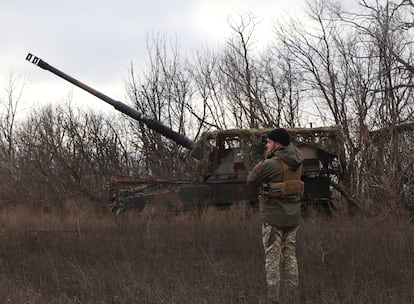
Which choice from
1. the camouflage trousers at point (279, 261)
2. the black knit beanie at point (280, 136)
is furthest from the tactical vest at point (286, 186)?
the camouflage trousers at point (279, 261)

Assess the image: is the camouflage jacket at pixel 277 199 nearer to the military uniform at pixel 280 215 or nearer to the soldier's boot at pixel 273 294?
the military uniform at pixel 280 215

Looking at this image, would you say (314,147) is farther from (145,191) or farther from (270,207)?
(270,207)

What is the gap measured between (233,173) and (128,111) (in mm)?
4544

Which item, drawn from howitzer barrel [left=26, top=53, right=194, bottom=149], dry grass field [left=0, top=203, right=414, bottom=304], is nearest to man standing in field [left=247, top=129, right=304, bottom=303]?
dry grass field [left=0, top=203, right=414, bottom=304]

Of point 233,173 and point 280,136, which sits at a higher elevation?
point 280,136

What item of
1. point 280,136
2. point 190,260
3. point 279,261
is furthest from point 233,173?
point 279,261

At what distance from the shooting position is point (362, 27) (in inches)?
522

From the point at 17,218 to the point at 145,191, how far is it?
3.05 m

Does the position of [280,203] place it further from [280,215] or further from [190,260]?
[190,260]

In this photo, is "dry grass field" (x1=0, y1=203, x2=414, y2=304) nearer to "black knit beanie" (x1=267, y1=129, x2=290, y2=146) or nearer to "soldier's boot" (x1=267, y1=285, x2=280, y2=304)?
"soldier's boot" (x1=267, y1=285, x2=280, y2=304)

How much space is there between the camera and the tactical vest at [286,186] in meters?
5.53

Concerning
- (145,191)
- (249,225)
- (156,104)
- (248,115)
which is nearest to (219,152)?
(145,191)

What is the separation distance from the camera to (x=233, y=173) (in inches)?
476

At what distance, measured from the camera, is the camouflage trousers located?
5.39 metres
